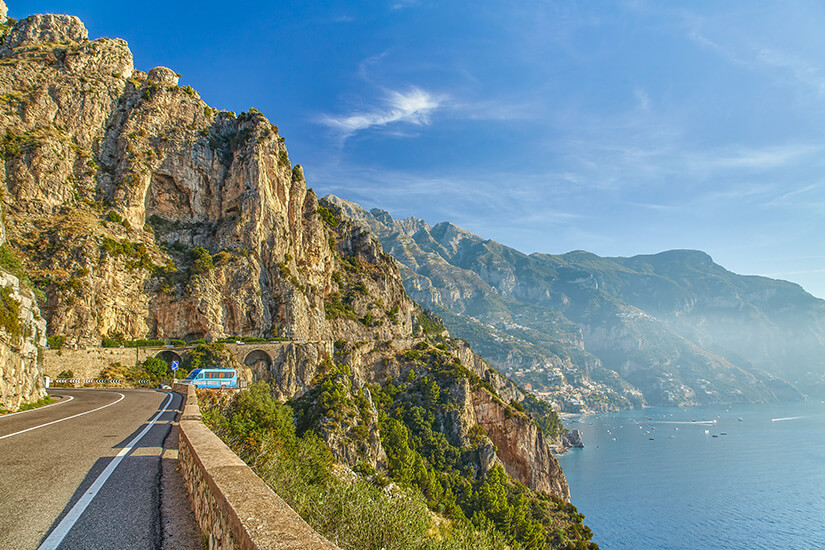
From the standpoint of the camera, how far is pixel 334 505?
8398mm

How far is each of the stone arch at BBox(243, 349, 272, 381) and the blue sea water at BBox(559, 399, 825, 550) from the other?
5352cm

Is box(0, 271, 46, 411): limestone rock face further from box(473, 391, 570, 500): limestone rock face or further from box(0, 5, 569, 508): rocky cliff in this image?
box(473, 391, 570, 500): limestone rock face

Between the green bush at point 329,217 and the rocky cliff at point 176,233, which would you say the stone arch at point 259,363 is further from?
the green bush at point 329,217

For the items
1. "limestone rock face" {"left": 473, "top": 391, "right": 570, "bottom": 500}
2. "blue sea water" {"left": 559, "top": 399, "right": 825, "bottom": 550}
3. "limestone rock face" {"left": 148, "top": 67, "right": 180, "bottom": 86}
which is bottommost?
"blue sea water" {"left": 559, "top": 399, "right": 825, "bottom": 550}

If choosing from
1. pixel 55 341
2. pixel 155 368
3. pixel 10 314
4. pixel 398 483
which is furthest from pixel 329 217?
pixel 10 314

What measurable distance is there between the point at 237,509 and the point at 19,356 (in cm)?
2232

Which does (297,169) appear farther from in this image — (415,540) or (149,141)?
(415,540)

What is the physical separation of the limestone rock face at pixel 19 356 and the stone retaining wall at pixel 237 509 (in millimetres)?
16597

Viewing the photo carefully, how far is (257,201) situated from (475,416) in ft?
173

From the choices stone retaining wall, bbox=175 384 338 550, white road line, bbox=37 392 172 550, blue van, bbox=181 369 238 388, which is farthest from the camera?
blue van, bbox=181 369 238 388

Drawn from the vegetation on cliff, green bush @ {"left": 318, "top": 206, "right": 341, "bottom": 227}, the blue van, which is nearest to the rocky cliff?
the vegetation on cliff

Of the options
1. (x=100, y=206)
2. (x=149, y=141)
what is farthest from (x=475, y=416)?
(x=149, y=141)

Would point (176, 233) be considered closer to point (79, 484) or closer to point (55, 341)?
point (55, 341)

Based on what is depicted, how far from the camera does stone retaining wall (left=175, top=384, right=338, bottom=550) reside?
3541 millimetres
